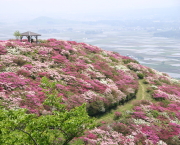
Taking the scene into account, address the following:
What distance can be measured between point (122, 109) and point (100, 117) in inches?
208

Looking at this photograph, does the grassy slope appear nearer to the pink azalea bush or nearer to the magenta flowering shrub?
the pink azalea bush

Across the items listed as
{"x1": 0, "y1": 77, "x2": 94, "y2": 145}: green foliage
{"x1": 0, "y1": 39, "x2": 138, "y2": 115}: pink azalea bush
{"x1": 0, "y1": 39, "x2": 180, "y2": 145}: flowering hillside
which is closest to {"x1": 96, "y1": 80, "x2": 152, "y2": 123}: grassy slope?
{"x1": 0, "y1": 39, "x2": 180, "y2": 145}: flowering hillside

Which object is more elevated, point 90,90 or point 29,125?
point 29,125

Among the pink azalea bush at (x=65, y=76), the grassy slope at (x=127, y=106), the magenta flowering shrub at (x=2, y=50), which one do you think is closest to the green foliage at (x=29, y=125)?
the pink azalea bush at (x=65, y=76)

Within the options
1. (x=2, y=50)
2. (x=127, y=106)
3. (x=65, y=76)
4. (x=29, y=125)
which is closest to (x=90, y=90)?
(x=65, y=76)

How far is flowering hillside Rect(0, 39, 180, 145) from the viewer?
23.9 m

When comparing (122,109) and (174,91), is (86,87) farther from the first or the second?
(174,91)

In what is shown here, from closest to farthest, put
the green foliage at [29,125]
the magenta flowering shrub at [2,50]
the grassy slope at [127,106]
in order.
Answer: the green foliage at [29,125] < the grassy slope at [127,106] < the magenta flowering shrub at [2,50]

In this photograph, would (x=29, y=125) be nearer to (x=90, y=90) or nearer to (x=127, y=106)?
(x=90, y=90)

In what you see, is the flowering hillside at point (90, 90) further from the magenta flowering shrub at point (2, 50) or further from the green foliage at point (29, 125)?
the green foliage at point (29, 125)

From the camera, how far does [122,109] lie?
3219 cm

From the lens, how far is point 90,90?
107 feet

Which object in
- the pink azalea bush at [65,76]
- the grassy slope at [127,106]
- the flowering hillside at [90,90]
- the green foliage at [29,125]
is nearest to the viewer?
the green foliage at [29,125]

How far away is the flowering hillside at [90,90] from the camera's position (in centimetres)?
2388
